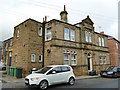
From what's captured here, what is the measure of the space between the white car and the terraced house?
380 cm

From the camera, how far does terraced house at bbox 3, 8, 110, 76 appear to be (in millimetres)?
13203

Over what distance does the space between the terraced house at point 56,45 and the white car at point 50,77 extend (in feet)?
12.5

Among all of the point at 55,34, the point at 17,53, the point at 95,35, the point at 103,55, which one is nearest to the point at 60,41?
the point at 55,34

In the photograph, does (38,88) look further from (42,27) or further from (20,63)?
(42,27)

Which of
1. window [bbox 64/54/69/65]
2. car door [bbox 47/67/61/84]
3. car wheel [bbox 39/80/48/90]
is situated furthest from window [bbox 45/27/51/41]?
car wheel [bbox 39/80/48/90]

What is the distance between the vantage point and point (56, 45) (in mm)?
13242

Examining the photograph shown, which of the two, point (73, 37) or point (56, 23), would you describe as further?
point (73, 37)

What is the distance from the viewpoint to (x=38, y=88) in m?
8.10

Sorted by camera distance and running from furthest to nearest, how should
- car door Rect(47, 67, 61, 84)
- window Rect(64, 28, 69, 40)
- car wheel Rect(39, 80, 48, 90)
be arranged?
1. window Rect(64, 28, 69, 40)
2. car door Rect(47, 67, 61, 84)
3. car wheel Rect(39, 80, 48, 90)

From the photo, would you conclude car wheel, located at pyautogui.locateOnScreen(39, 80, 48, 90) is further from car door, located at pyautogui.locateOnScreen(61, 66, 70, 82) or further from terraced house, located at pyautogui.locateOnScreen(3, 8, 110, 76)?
terraced house, located at pyautogui.locateOnScreen(3, 8, 110, 76)

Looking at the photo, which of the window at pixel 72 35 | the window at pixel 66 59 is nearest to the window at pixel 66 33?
the window at pixel 72 35

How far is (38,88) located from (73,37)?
968cm

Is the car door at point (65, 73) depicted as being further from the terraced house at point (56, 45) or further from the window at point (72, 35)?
the window at point (72, 35)

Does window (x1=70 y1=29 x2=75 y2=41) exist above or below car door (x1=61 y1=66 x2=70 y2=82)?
above
